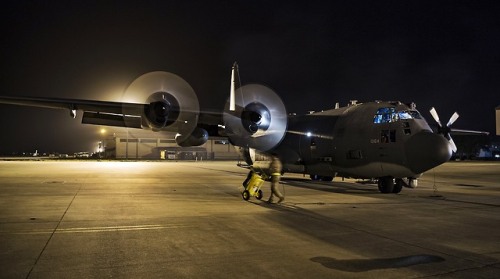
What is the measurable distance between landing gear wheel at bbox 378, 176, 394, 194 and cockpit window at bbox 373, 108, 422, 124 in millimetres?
2292

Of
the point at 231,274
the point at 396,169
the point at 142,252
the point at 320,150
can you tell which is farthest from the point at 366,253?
the point at 320,150

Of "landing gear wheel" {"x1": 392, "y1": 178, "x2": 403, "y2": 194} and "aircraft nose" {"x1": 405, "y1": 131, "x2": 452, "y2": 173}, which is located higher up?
"aircraft nose" {"x1": 405, "y1": 131, "x2": 452, "y2": 173}

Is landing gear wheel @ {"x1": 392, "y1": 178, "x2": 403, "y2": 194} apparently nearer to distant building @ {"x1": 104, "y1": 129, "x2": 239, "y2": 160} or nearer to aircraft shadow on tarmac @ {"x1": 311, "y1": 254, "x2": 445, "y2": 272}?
aircraft shadow on tarmac @ {"x1": 311, "y1": 254, "x2": 445, "y2": 272}

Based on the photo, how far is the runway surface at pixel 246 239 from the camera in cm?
547

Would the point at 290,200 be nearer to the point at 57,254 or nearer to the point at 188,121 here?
the point at 57,254

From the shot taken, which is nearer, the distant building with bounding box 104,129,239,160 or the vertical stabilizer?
the vertical stabilizer

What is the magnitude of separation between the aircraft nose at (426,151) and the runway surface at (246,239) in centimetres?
160

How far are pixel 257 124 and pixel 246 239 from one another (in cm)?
1410

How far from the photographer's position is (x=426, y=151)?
13805mm

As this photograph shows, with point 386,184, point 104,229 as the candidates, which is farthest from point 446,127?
point 104,229

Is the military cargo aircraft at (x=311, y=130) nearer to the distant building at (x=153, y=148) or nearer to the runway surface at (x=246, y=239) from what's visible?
the runway surface at (x=246, y=239)

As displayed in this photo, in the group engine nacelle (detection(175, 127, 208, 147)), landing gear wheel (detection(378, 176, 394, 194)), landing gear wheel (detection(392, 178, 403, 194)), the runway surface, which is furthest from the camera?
engine nacelle (detection(175, 127, 208, 147))

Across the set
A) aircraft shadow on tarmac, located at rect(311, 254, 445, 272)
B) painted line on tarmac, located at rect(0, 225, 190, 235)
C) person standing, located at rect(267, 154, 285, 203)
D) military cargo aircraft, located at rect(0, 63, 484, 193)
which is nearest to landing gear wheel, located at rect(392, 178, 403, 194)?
military cargo aircraft, located at rect(0, 63, 484, 193)

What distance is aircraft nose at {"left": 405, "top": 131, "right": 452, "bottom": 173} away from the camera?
45.1 ft
